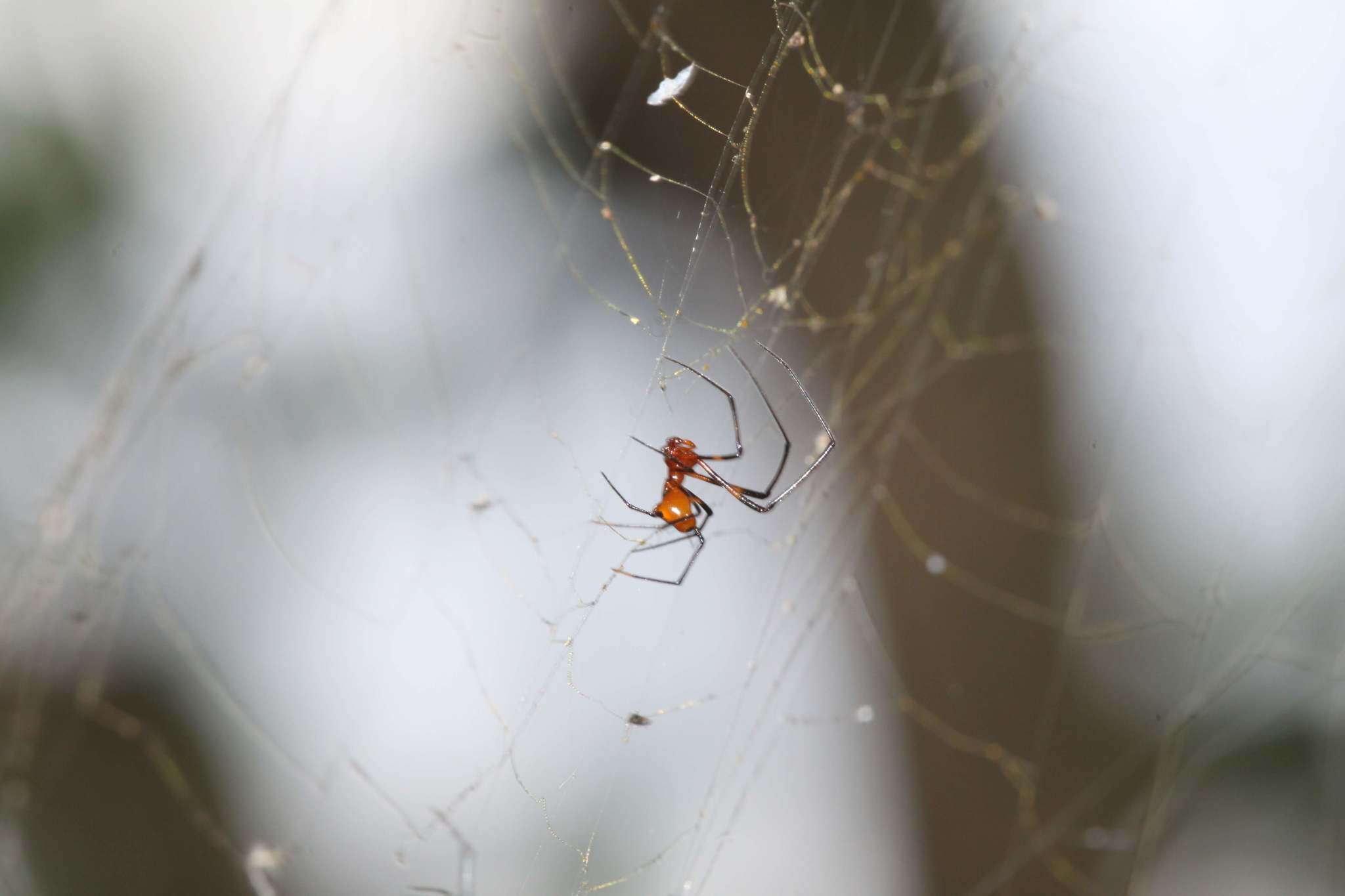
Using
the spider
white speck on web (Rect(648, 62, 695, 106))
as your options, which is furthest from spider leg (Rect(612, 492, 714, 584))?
white speck on web (Rect(648, 62, 695, 106))

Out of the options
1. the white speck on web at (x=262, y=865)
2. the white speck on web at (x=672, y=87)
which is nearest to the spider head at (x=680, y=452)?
the white speck on web at (x=672, y=87)

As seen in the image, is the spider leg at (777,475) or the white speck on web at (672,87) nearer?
the white speck on web at (672,87)

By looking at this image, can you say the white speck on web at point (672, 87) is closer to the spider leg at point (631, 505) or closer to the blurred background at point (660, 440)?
the blurred background at point (660, 440)

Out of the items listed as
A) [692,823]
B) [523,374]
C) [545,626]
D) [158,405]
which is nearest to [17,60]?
[158,405]


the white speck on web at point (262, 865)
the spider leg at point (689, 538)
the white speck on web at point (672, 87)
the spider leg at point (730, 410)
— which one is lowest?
the white speck on web at point (262, 865)

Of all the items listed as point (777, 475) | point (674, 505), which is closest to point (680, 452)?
point (674, 505)

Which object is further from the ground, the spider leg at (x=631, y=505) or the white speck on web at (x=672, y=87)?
the white speck on web at (x=672, y=87)
